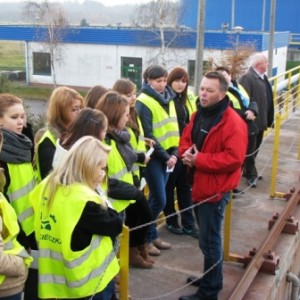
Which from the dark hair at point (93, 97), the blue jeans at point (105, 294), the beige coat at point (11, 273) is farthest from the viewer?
the dark hair at point (93, 97)

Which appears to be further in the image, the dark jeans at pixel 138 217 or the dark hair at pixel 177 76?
the dark hair at pixel 177 76

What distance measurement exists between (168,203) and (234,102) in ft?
4.83

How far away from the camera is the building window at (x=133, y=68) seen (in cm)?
3384

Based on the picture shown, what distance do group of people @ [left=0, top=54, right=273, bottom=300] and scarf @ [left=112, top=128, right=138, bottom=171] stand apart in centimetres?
1

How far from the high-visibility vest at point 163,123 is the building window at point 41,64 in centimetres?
3327

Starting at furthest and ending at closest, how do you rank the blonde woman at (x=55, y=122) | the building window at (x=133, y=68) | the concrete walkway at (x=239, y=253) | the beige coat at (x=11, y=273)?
the building window at (x=133, y=68)
the concrete walkway at (x=239, y=253)
the blonde woman at (x=55, y=122)
the beige coat at (x=11, y=273)

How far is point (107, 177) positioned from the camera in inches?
135

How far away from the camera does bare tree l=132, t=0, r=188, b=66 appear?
33.2 metres

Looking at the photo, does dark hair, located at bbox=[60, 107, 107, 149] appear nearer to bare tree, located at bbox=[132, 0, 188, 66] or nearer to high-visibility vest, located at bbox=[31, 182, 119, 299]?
high-visibility vest, located at bbox=[31, 182, 119, 299]

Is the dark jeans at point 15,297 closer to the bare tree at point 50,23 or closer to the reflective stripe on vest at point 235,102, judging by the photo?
the reflective stripe on vest at point 235,102

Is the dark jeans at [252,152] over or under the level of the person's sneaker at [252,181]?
over

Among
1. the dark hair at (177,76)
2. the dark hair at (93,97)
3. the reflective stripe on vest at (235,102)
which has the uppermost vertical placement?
the dark hair at (177,76)

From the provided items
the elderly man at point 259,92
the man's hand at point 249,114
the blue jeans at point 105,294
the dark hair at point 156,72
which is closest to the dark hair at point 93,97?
the dark hair at point 156,72

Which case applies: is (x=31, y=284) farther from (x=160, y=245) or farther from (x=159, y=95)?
(x=159, y=95)
